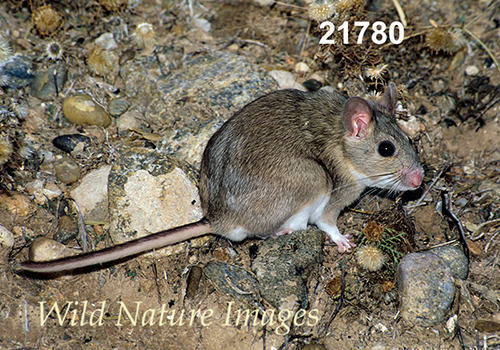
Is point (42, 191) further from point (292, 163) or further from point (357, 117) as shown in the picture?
point (357, 117)

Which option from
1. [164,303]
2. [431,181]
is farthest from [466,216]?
[164,303]

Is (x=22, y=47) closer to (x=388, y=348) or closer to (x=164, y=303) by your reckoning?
(x=164, y=303)

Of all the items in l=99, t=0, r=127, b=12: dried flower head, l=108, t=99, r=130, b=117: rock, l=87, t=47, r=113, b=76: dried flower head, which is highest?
l=99, t=0, r=127, b=12: dried flower head

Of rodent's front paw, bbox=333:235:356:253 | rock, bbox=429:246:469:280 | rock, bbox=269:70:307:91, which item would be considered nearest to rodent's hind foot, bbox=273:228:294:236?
rodent's front paw, bbox=333:235:356:253

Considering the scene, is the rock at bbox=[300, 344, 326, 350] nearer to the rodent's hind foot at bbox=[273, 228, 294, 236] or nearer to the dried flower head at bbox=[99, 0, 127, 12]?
the rodent's hind foot at bbox=[273, 228, 294, 236]

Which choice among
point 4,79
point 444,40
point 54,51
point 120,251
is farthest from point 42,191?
point 444,40
